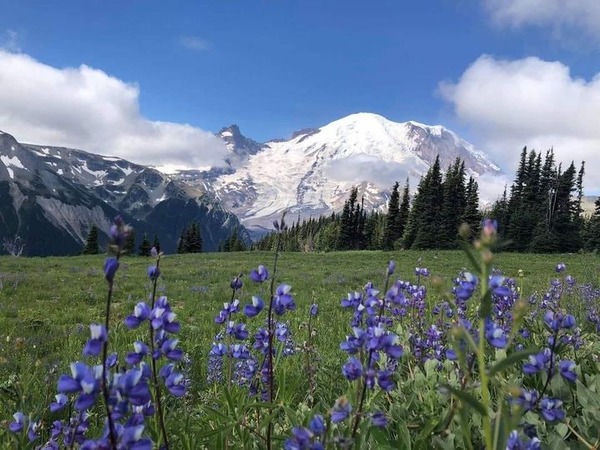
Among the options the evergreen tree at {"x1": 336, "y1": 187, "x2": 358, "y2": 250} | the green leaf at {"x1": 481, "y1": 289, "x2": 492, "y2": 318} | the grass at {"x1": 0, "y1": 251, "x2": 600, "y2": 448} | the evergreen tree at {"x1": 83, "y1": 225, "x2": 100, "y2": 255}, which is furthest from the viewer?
the evergreen tree at {"x1": 336, "y1": 187, "x2": 358, "y2": 250}

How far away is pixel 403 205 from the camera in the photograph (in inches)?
2766

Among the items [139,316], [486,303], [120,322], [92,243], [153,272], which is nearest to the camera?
[486,303]

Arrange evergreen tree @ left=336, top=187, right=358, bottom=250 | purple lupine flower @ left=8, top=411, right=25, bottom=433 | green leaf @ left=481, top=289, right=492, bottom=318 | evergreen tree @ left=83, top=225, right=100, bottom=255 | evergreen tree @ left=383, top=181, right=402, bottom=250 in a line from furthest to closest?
1. evergreen tree @ left=336, top=187, right=358, bottom=250
2. evergreen tree @ left=383, top=181, right=402, bottom=250
3. evergreen tree @ left=83, top=225, right=100, bottom=255
4. purple lupine flower @ left=8, top=411, right=25, bottom=433
5. green leaf @ left=481, top=289, right=492, bottom=318

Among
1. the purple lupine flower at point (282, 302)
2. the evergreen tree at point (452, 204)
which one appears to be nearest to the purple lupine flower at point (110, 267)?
the purple lupine flower at point (282, 302)

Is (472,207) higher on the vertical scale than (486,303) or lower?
higher

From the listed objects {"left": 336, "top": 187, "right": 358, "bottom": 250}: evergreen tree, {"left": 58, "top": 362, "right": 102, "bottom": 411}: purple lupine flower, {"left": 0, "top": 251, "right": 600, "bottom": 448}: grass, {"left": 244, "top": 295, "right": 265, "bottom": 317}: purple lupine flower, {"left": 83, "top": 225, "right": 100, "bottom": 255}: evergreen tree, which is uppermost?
{"left": 336, "top": 187, "right": 358, "bottom": 250}: evergreen tree

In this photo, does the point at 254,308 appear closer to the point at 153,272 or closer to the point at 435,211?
the point at 153,272

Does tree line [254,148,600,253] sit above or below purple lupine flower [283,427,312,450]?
above

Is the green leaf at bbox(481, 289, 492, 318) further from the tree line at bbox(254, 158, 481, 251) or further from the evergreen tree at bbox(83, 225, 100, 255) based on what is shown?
the evergreen tree at bbox(83, 225, 100, 255)

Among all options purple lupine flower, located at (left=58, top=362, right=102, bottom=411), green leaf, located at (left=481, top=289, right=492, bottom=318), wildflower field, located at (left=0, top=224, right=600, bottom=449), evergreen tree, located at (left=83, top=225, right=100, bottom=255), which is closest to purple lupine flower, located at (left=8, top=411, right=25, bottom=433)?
wildflower field, located at (left=0, top=224, right=600, bottom=449)

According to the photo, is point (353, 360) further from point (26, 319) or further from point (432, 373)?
point (26, 319)

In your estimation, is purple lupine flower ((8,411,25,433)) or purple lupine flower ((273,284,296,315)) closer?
purple lupine flower ((8,411,25,433))

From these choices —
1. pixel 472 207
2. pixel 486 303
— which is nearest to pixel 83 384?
pixel 486 303

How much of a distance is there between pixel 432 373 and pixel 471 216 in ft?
188
